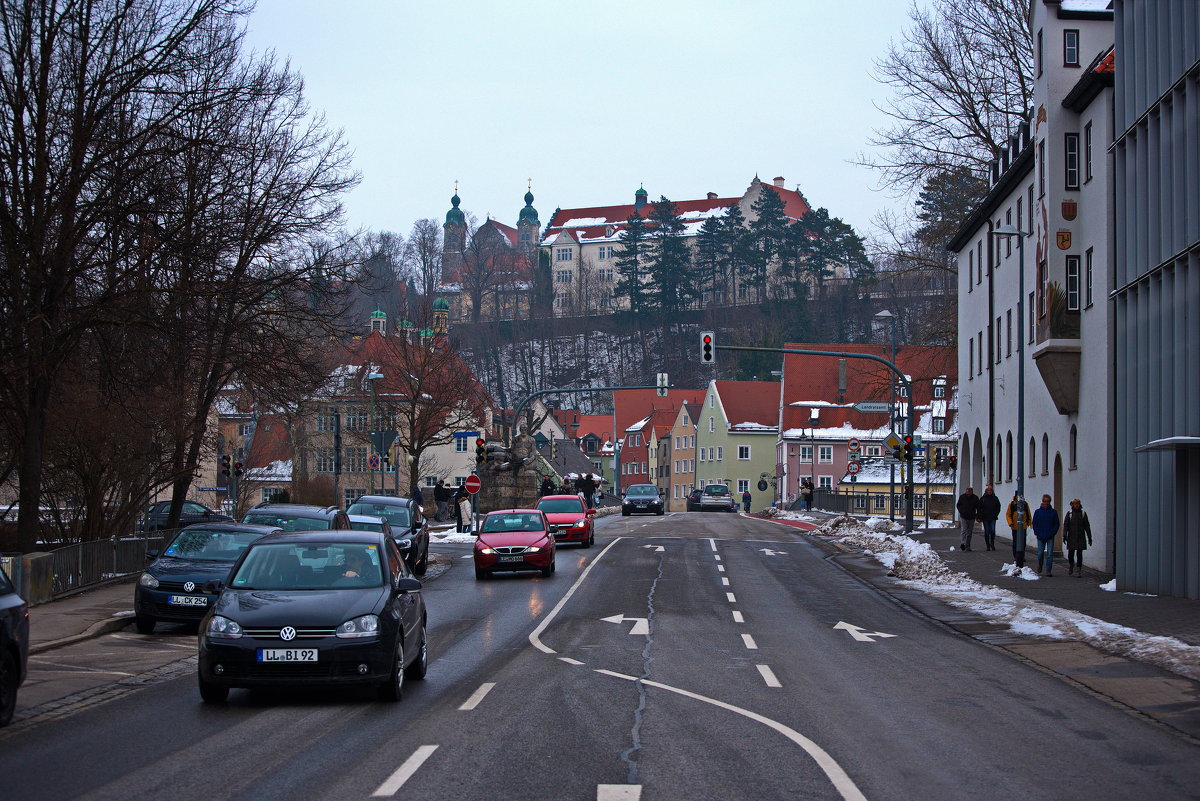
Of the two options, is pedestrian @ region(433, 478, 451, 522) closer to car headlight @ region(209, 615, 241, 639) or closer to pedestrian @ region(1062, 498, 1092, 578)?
pedestrian @ region(1062, 498, 1092, 578)

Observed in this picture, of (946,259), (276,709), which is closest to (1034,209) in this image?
(946,259)

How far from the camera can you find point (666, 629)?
18.6m

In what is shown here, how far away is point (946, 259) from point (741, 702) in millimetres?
49527

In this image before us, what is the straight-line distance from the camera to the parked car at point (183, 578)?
1794cm

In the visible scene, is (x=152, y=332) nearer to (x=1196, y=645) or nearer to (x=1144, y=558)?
(x=1196, y=645)

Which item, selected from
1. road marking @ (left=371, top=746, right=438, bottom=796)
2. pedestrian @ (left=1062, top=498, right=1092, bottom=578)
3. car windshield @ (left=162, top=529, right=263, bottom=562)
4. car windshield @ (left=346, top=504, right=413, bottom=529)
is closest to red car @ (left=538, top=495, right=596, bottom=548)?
car windshield @ (left=346, top=504, right=413, bottom=529)

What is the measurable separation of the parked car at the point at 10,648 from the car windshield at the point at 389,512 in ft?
59.3

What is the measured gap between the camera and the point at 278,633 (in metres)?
11.4

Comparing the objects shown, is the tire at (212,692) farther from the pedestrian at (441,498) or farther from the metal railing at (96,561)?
the pedestrian at (441,498)

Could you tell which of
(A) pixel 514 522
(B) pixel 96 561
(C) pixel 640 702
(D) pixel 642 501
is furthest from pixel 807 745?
(D) pixel 642 501

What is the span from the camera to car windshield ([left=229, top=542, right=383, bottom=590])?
12.5 m

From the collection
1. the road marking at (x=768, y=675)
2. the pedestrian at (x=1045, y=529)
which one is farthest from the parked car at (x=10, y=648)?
the pedestrian at (x=1045, y=529)

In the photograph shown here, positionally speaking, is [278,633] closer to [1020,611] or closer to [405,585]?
[405,585]

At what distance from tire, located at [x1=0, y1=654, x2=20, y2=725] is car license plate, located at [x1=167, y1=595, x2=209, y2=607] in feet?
23.9
